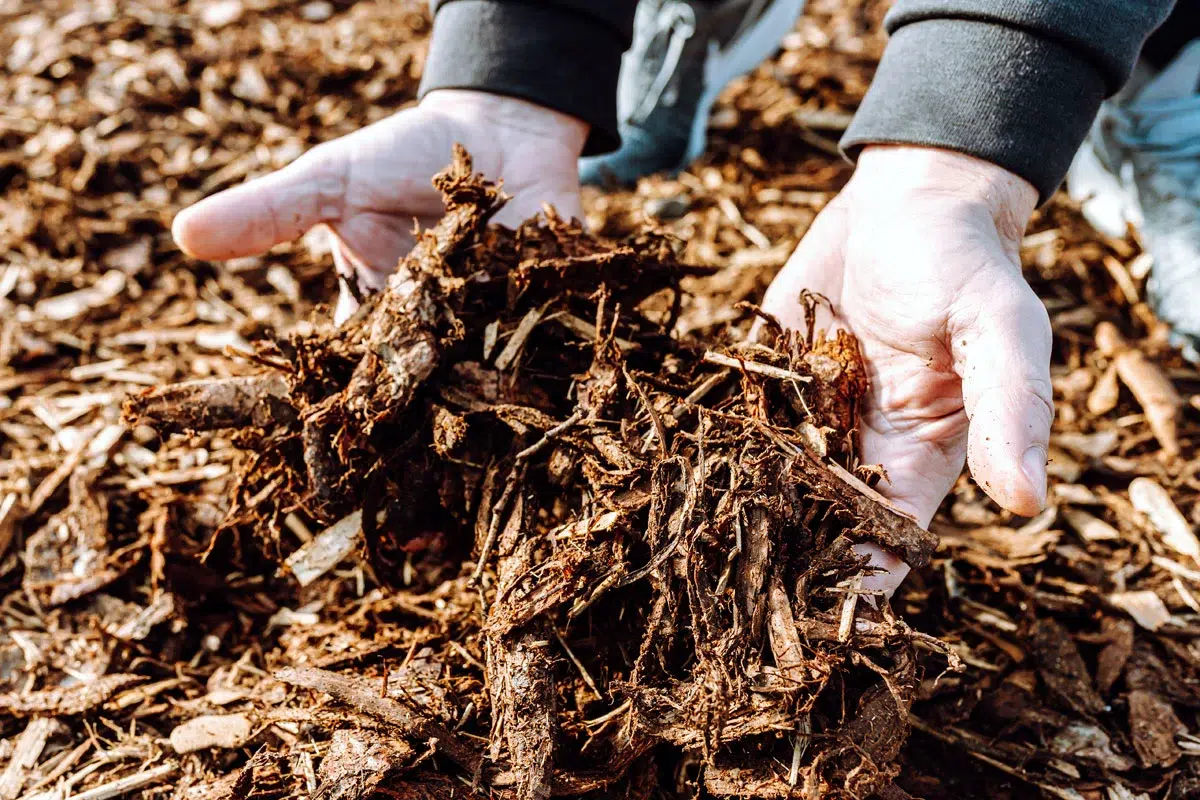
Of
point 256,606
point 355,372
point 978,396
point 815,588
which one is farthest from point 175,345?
point 978,396

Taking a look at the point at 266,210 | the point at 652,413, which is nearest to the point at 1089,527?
the point at 652,413

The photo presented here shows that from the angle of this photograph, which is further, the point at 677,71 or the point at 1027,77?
the point at 677,71

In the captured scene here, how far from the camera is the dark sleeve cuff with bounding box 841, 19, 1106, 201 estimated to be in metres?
2.02

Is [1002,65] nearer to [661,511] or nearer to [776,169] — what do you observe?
[661,511]

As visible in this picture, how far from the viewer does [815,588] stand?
5.38 ft

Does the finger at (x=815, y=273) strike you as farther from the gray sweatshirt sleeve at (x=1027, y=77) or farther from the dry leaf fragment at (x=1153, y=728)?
the dry leaf fragment at (x=1153, y=728)

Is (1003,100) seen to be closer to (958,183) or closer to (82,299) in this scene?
(958,183)

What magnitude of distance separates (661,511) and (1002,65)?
53.9 inches

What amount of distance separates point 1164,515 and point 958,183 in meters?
1.18

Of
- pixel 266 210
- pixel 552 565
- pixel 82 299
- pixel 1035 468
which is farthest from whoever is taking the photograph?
pixel 82 299

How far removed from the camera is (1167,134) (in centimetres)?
328

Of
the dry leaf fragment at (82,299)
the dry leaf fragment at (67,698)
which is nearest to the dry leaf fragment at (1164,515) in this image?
the dry leaf fragment at (67,698)

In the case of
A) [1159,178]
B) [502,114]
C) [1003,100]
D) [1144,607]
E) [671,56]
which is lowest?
[1144,607]

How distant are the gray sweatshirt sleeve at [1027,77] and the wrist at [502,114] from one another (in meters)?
1.06
